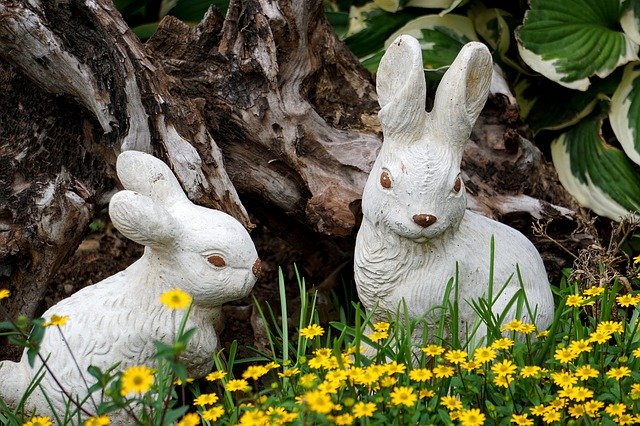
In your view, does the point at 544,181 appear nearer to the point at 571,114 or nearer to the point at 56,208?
the point at 571,114

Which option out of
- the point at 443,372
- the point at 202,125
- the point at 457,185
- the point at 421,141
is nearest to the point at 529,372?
the point at 443,372

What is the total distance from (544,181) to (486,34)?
0.79 meters

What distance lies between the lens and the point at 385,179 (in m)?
2.28

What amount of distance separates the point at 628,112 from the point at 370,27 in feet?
3.15

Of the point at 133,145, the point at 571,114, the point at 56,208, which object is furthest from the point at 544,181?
the point at 56,208

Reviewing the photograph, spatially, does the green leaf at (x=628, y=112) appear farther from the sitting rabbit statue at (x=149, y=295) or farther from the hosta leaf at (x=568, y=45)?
the sitting rabbit statue at (x=149, y=295)

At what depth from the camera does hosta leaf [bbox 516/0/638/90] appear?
3.20m

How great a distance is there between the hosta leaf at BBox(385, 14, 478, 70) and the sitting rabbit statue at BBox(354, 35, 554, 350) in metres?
0.89

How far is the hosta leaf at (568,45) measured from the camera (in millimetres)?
3199

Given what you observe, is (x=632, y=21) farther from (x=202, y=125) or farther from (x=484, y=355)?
(x=484, y=355)

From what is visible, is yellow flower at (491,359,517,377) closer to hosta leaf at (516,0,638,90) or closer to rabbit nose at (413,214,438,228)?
rabbit nose at (413,214,438,228)

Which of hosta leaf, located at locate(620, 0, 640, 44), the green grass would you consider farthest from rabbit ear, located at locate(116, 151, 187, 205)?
hosta leaf, located at locate(620, 0, 640, 44)

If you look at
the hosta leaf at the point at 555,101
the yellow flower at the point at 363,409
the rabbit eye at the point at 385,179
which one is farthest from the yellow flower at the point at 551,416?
the hosta leaf at the point at 555,101

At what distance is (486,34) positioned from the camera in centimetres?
356
